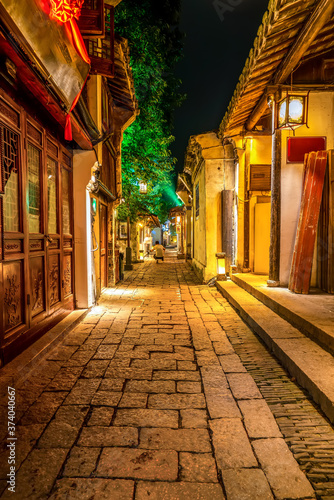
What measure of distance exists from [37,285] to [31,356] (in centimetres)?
135

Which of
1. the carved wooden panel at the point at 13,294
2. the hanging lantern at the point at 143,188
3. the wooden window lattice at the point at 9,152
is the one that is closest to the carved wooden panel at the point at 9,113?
the wooden window lattice at the point at 9,152

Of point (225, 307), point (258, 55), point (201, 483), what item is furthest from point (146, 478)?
point (258, 55)

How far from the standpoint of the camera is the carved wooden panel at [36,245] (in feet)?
16.3

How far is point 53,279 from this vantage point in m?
6.02

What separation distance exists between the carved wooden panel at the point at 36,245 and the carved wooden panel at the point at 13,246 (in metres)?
0.40

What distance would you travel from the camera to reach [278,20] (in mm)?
5379

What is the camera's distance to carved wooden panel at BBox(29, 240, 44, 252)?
4973 mm

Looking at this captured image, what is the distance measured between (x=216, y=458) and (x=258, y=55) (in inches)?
277

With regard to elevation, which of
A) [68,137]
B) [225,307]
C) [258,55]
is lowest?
[225,307]

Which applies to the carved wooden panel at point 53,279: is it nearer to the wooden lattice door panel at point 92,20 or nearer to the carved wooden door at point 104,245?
the carved wooden door at point 104,245

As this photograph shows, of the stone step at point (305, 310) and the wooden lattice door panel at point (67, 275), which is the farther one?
the wooden lattice door panel at point (67, 275)

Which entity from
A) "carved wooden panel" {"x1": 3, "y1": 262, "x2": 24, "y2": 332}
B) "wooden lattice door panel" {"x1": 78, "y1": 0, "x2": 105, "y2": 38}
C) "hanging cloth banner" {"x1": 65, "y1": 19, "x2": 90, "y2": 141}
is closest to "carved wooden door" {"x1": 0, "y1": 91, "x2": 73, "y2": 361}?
"carved wooden panel" {"x1": 3, "y1": 262, "x2": 24, "y2": 332}

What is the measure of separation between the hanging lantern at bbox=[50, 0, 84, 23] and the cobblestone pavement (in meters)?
4.72

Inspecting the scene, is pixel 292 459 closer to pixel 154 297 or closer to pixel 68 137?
pixel 68 137
